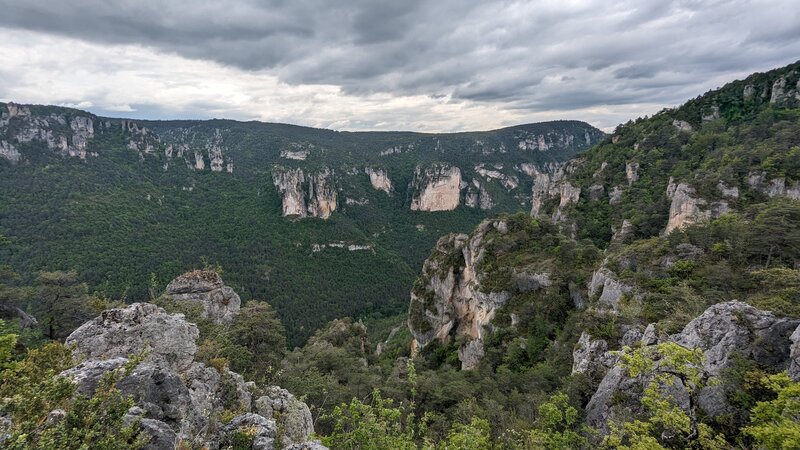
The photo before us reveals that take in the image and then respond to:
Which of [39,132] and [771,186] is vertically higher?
[39,132]

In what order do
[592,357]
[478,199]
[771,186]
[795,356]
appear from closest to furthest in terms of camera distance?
1. [795,356]
2. [592,357]
3. [771,186]
4. [478,199]

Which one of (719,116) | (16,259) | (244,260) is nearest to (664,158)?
(719,116)

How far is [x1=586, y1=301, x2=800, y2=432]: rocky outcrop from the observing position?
10.9 metres

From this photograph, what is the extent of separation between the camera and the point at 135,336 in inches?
611

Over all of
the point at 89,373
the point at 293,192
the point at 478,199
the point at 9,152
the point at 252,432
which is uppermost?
the point at 9,152

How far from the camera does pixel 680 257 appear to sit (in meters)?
24.4

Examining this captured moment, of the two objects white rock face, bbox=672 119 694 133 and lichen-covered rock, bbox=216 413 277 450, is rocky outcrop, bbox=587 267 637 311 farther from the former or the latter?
white rock face, bbox=672 119 694 133

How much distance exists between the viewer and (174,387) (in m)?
10.8

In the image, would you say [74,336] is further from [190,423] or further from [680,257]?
[680,257]

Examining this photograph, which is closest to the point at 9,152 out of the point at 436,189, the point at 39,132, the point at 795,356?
the point at 39,132

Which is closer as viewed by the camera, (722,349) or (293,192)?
(722,349)

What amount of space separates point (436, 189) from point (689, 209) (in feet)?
384

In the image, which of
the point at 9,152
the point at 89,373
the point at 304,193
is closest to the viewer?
the point at 89,373

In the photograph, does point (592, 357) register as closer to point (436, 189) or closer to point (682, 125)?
point (682, 125)
